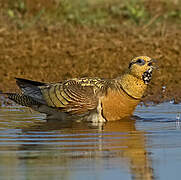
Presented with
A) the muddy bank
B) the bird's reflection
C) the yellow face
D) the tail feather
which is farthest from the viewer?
the muddy bank

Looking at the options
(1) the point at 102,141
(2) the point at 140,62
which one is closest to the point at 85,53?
(2) the point at 140,62

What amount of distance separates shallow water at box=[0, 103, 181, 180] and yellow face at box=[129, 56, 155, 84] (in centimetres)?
59

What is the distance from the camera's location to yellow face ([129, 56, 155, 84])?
333 inches

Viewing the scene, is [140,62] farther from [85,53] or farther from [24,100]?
[85,53]

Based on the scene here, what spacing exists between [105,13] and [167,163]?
31.6ft

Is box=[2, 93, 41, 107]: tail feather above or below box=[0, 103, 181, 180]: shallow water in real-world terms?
above

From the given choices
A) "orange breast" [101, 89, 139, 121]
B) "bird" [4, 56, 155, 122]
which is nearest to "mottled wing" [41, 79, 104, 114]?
"bird" [4, 56, 155, 122]

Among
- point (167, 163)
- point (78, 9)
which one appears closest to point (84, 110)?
point (167, 163)

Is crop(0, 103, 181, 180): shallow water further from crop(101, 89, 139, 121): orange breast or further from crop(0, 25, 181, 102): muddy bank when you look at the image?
crop(0, 25, 181, 102): muddy bank

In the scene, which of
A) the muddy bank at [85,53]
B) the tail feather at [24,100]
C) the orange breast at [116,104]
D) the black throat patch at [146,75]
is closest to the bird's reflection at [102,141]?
the orange breast at [116,104]

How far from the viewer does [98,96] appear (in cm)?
833

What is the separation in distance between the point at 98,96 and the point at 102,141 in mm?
1403

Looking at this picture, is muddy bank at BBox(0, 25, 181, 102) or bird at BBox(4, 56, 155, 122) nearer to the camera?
bird at BBox(4, 56, 155, 122)

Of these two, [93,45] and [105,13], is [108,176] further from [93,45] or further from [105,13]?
[105,13]
